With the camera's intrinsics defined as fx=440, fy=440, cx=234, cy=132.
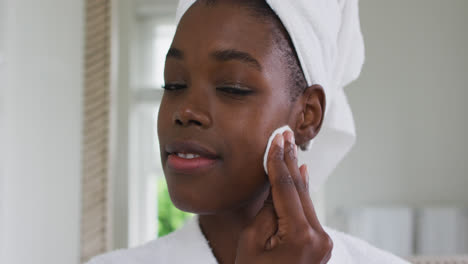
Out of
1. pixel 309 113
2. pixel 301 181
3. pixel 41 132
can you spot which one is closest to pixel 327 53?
pixel 309 113

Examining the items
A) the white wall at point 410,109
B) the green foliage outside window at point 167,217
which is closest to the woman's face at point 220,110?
the green foliage outside window at point 167,217

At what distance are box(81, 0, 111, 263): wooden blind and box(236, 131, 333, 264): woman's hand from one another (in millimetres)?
627

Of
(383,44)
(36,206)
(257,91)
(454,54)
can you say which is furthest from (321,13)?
(454,54)

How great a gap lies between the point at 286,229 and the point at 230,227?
0.11 meters

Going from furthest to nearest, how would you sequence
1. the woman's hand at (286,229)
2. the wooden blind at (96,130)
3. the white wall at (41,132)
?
1. the wooden blind at (96,130)
2. the white wall at (41,132)
3. the woman's hand at (286,229)

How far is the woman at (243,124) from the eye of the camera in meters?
0.36

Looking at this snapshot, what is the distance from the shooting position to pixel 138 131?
1.16 metres

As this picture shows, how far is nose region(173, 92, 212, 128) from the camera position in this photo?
0.39 m

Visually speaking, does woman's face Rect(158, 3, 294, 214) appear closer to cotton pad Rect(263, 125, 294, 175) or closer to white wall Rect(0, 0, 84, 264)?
cotton pad Rect(263, 125, 294, 175)

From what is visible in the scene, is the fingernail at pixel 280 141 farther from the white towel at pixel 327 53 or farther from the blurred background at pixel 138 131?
the blurred background at pixel 138 131

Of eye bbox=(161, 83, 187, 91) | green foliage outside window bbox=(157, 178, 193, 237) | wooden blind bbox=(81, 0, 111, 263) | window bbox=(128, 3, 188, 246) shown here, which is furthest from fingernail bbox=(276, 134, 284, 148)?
green foliage outside window bbox=(157, 178, 193, 237)

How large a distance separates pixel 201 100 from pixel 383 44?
128cm

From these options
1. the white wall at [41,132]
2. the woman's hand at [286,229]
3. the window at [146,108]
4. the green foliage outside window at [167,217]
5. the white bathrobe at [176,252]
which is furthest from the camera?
the green foliage outside window at [167,217]

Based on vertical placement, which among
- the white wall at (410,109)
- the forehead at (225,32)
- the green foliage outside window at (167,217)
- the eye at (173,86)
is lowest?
the green foliage outside window at (167,217)
